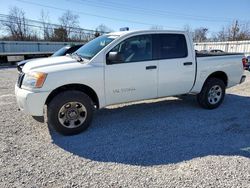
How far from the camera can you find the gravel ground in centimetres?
289

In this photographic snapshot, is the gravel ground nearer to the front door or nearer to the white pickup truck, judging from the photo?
the white pickup truck

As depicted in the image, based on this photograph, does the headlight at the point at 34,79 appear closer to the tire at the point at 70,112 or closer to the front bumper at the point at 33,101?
the front bumper at the point at 33,101

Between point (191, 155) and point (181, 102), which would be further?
point (181, 102)

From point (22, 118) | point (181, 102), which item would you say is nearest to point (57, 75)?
point (22, 118)

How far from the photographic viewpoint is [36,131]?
4426 millimetres

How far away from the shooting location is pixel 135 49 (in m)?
4.72

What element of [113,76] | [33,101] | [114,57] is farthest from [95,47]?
[33,101]

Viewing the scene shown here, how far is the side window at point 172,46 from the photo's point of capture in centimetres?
503

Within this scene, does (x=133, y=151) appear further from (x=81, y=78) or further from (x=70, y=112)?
(x=81, y=78)

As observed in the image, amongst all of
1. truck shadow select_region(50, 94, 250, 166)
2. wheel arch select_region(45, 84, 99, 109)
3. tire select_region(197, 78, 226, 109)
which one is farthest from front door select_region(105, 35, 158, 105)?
tire select_region(197, 78, 226, 109)

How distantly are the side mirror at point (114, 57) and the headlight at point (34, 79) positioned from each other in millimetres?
1242

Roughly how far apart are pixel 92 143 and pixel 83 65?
58.1 inches

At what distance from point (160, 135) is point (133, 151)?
84cm

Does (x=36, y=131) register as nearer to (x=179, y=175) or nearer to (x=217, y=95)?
(x=179, y=175)
